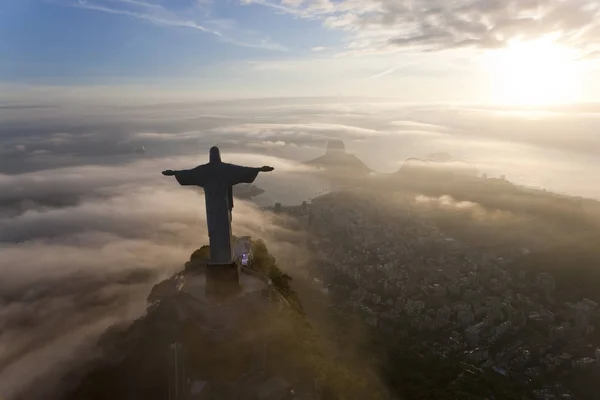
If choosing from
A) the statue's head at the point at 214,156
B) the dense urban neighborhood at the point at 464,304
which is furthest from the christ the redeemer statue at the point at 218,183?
the dense urban neighborhood at the point at 464,304

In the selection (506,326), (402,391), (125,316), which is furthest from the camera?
(506,326)

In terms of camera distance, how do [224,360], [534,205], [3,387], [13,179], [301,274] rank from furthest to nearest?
[534,205] < [13,179] < [301,274] < [3,387] < [224,360]

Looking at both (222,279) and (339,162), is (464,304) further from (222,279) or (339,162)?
(339,162)

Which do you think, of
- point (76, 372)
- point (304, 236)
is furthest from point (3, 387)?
point (304, 236)

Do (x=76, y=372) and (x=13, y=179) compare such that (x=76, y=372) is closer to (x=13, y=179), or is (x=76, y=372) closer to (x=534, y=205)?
(x=13, y=179)

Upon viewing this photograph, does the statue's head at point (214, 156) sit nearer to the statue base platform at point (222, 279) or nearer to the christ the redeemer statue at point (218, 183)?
the christ the redeemer statue at point (218, 183)

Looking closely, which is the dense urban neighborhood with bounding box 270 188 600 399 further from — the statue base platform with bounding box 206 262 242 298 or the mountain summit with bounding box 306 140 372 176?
→ the mountain summit with bounding box 306 140 372 176
